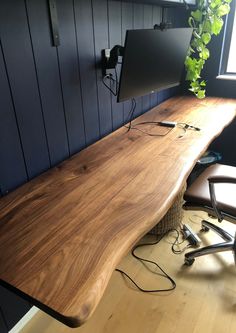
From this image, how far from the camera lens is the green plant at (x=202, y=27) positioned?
1.99 m

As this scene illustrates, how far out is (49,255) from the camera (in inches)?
31.4

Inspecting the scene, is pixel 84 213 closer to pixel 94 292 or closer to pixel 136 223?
pixel 136 223

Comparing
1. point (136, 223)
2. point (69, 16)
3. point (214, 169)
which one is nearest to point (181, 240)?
point (214, 169)

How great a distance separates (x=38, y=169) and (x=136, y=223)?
1.97 ft

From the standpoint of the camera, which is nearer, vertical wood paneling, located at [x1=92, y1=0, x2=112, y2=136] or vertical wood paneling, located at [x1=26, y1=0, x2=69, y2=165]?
vertical wood paneling, located at [x1=26, y1=0, x2=69, y2=165]

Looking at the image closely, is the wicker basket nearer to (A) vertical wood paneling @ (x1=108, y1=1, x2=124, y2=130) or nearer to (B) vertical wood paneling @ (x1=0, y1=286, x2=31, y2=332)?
(A) vertical wood paneling @ (x1=108, y1=1, x2=124, y2=130)

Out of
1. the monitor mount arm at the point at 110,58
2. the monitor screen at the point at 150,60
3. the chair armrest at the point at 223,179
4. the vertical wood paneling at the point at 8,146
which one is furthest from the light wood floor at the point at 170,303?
the monitor mount arm at the point at 110,58

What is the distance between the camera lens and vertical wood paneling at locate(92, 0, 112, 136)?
1.43 metres

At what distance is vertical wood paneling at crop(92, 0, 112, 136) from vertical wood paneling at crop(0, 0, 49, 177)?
472 mm

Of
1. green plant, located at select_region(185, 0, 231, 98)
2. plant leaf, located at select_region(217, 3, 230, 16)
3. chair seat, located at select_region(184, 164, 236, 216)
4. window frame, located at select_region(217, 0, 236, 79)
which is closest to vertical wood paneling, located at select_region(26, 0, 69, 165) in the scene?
chair seat, located at select_region(184, 164, 236, 216)

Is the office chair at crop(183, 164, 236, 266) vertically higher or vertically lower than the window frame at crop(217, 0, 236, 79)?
lower

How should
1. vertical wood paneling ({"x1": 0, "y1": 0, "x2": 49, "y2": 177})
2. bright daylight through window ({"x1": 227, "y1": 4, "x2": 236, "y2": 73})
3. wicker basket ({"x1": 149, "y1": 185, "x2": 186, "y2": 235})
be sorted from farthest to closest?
1. bright daylight through window ({"x1": 227, "y1": 4, "x2": 236, "y2": 73})
2. wicker basket ({"x1": 149, "y1": 185, "x2": 186, "y2": 235})
3. vertical wood paneling ({"x1": 0, "y1": 0, "x2": 49, "y2": 177})

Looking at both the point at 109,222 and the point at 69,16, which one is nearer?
the point at 109,222

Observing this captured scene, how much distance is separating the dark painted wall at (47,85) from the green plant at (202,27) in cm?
63
